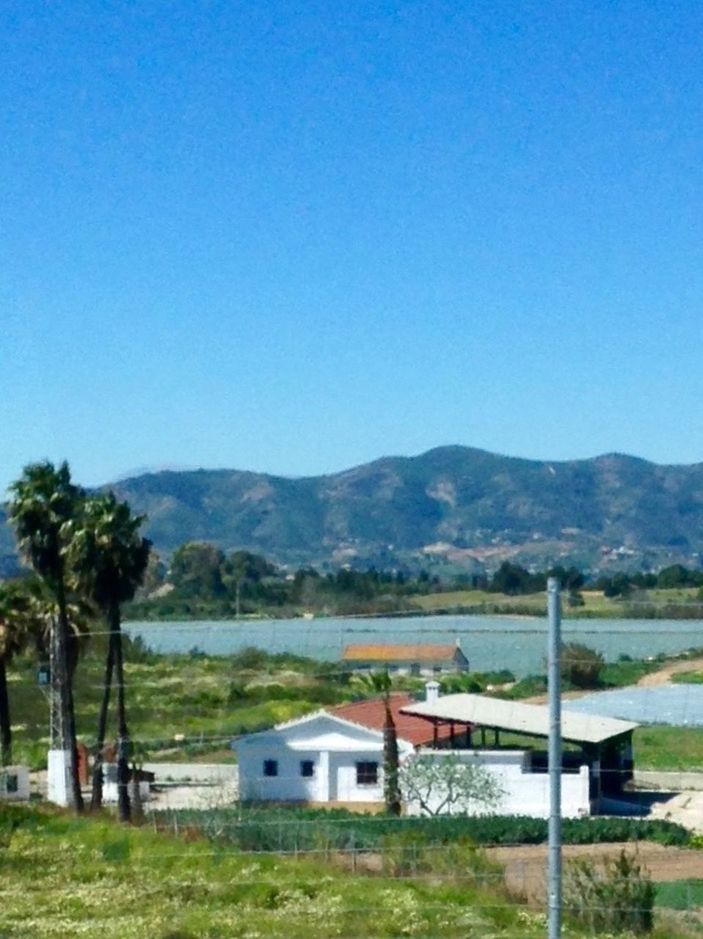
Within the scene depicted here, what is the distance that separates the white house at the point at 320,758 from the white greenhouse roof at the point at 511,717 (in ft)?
4.36

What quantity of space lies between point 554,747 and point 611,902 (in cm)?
520


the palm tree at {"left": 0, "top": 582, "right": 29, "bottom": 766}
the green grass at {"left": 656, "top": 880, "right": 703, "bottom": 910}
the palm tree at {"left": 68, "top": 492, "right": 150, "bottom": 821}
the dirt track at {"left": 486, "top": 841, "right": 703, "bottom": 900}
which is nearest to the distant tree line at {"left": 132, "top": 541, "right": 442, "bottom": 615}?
the palm tree at {"left": 68, "top": 492, "right": 150, "bottom": 821}

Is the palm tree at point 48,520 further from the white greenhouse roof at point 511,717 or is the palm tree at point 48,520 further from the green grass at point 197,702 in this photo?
the white greenhouse roof at point 511,717

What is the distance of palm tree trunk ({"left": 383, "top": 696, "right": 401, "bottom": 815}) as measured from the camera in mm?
35628

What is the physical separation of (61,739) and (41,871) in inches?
692

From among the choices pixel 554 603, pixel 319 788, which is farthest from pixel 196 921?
pixel 319 788

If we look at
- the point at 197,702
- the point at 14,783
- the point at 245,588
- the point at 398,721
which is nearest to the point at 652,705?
the point at 14,783

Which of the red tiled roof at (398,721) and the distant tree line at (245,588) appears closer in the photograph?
the red tiled roof at (398,721)

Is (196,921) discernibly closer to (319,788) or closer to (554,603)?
(554,603)

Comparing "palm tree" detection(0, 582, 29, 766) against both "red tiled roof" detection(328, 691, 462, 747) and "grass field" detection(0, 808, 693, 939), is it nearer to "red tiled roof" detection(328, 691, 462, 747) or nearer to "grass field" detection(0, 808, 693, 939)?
"red tiled roof" detection(328, 691, 462, 747)

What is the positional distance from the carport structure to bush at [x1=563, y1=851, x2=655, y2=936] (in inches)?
523

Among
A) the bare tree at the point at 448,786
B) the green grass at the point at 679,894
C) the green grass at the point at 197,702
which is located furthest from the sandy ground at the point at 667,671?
the green grass at the point at 197,702

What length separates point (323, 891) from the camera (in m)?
16.0

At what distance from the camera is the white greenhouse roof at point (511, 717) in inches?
1179
